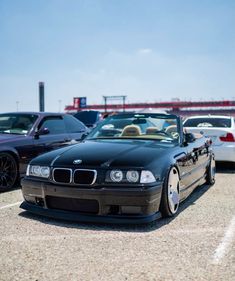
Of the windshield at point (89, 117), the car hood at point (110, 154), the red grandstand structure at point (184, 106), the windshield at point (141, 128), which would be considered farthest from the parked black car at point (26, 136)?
the red grandstand structure at point (184, 106)

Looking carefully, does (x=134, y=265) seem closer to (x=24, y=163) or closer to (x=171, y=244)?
(x=171, y=244)

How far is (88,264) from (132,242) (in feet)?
2.26

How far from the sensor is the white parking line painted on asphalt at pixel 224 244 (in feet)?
11.0

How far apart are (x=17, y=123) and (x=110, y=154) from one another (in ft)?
11.2

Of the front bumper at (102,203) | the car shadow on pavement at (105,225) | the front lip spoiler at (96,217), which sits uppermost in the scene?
the front bumper at (102,203)

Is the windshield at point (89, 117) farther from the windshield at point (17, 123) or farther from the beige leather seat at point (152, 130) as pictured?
the beige leather seat at point (152, 130)

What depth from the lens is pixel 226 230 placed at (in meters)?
4.25

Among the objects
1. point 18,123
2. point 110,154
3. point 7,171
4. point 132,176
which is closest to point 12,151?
point 7,171

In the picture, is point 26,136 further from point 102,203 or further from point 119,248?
point 119,248

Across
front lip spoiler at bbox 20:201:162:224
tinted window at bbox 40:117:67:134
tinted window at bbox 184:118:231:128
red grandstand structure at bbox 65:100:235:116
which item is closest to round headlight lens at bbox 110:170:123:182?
front lip spoiler at bbox 20:201:162:224

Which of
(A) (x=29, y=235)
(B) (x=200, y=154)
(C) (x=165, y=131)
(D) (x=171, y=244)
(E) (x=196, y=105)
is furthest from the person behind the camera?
(E) (x=196, y=105)

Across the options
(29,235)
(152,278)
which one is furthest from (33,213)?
(152,278)

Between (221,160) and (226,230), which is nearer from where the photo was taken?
(226,230)

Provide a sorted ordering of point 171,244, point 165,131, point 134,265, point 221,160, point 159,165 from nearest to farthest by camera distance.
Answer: point 134,265 → point 171,244 → point 159,165 → point 165,131 → point 221,160
